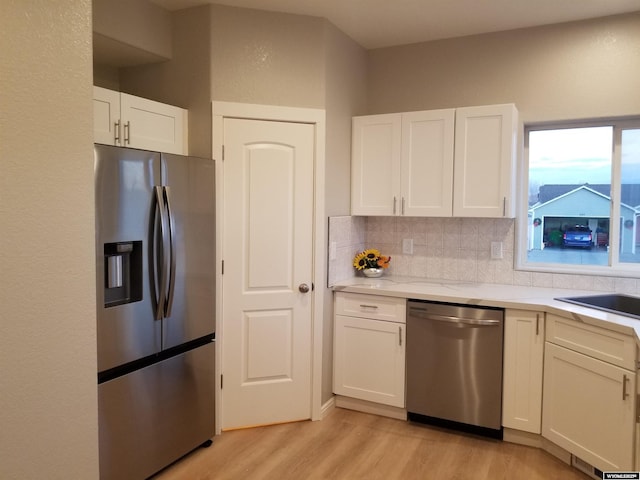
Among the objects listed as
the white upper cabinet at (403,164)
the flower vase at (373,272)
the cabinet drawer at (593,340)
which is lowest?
the cabinet drawer at (593,340)

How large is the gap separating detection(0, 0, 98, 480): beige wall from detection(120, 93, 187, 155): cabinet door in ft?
3.80

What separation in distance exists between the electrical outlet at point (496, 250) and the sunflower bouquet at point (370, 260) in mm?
782

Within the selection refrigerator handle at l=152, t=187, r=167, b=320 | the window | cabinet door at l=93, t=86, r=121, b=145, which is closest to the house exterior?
the window

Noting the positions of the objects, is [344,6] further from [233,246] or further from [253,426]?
[253,426]

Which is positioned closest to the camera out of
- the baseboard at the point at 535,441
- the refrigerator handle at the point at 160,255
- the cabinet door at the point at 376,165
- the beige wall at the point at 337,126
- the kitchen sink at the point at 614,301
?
the refrigerator handle at the point at 160,255

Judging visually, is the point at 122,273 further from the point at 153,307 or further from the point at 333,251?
the point at 333,251

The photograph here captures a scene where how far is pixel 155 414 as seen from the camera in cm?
249

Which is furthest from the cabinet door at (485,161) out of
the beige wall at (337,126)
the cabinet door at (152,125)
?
the cabinet door at (152,125)

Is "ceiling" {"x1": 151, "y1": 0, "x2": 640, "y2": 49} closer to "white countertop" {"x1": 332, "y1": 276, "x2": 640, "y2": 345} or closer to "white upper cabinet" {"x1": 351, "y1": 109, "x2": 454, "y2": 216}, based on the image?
"white upper cabinet" {"x1": 351, "y1": 109, "x2": 454, "y2": 216}

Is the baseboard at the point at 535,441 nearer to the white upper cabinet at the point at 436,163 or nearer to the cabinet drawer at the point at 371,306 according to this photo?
the cabinet drawer at the point at 371,306

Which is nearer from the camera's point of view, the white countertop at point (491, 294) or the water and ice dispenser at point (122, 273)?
the water and ice dispenser at point (122, 273)

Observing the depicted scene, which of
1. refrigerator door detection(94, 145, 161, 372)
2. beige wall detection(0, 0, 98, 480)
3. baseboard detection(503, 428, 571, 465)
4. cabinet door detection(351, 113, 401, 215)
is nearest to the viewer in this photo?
beige wall detection(0, 0, 98, 480)

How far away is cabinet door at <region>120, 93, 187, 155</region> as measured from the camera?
103 inches

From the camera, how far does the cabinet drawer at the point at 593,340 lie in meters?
2.32
